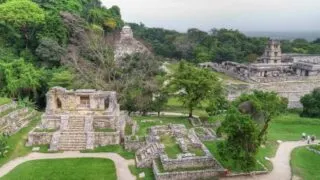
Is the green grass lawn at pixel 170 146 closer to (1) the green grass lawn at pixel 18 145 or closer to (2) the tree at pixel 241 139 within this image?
(2) the tree at pixel 241 139

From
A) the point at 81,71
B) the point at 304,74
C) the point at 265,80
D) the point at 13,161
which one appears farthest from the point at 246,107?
the point at 304,74

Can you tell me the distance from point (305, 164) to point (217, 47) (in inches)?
2734

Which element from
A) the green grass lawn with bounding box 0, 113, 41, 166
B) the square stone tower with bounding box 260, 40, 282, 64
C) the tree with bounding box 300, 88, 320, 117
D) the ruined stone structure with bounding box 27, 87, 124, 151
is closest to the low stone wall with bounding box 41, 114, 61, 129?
the ruined stone structure with bounding box 27, 87, 124, 151

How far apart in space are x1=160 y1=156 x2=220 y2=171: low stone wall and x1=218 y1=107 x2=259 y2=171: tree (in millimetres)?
1600

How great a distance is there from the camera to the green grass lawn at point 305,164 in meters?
21.9

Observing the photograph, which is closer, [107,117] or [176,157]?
[176,157]

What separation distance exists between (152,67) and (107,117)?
944 inches

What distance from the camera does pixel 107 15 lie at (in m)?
70.1

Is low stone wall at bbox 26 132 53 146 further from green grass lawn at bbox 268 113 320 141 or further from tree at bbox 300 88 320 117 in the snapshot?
tree at bbox 300 88 320 117

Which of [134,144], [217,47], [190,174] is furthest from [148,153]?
[217,47]

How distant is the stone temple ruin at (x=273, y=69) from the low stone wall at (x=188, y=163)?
136ft

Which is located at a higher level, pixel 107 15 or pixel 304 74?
pixel 107 15

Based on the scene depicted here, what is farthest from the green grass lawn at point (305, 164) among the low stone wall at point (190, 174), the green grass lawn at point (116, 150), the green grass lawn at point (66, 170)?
the green grass lawn at point (66, 170)

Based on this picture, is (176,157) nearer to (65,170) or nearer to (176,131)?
(176,131)
